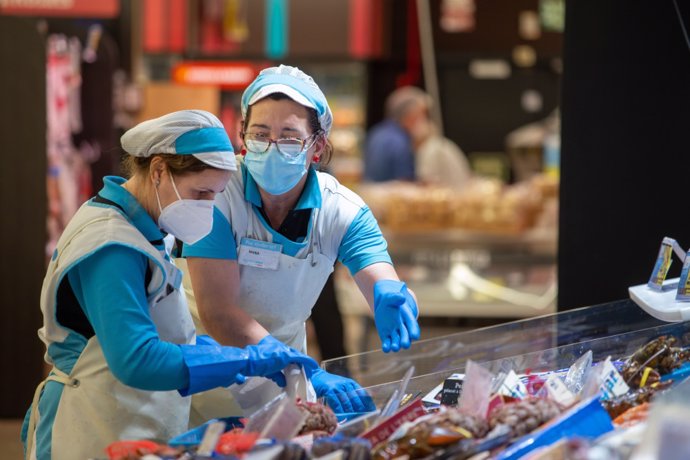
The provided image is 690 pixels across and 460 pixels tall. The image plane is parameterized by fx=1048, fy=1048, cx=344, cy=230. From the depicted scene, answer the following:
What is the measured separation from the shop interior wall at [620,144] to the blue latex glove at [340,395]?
1588mm

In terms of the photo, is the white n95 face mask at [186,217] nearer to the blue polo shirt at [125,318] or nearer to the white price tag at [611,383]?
the blue polo shirt at [125,318]

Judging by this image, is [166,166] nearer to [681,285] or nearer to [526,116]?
[681,285]

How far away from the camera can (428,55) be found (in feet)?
38.0

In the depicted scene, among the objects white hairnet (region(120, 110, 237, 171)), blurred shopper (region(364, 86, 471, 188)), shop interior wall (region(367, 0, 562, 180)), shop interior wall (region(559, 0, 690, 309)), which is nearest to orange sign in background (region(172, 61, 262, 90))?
shop interior wall (region(367, 0, 562, 180))

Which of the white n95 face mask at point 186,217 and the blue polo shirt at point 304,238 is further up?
the white n95 face mask at point 186,217

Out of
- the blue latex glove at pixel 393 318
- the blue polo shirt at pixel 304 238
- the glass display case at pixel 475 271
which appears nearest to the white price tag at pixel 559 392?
the blue latex glove at pixel 393 318

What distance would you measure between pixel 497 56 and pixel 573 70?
7733 millimetres

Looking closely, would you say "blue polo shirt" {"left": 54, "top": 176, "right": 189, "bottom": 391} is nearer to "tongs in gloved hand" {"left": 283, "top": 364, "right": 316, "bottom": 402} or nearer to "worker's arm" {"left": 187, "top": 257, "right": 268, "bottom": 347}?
"tongs in gloved hand" {"left": 283, "top": 364, "right": 316, "bottom": 402}

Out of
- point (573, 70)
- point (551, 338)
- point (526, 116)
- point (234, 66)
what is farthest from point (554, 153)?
point (551, 338)

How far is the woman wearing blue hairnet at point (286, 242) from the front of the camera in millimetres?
2709

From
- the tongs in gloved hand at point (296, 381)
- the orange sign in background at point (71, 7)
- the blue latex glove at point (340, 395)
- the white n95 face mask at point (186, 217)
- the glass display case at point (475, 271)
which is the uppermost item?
the orange sign in background at point (71, 7)

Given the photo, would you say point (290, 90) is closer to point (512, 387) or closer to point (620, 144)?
point (512, 387)

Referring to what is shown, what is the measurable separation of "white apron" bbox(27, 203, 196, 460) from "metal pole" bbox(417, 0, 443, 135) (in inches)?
369

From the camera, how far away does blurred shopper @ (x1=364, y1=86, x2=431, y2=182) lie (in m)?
9.37
